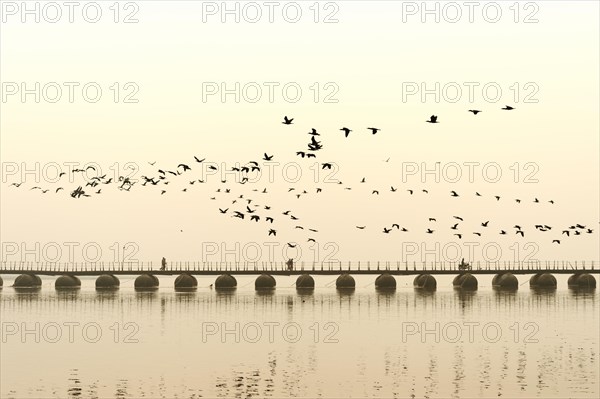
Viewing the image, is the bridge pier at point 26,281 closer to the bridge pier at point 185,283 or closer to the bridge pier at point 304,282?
the bridge pier at point 185,283

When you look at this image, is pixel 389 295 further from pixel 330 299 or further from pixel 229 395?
→ pixel 229 395

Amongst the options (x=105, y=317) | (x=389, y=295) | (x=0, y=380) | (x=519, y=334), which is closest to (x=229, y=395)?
(x=0, y=380)

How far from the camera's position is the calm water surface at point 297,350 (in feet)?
184

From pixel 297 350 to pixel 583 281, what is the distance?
11435 centimetres

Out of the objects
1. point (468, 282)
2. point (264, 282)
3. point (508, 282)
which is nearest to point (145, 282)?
point (264, 282)

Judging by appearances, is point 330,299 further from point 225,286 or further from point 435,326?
point 435,326

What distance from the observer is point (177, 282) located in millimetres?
174625

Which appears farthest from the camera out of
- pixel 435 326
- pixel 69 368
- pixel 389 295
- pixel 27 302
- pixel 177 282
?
pixel 177 282

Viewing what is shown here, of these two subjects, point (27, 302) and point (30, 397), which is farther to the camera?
point (27, 302)

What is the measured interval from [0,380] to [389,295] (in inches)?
4325

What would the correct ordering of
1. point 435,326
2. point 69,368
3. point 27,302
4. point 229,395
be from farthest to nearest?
point 27,302 → point 435,326 → point 69,368 → point 229,395

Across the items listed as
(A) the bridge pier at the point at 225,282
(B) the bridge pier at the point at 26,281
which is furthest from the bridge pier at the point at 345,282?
(B) the bridge pier at the point at 26,281

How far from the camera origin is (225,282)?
172125mm

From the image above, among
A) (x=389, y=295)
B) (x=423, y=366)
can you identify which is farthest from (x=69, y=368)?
(x=389, y=295)
